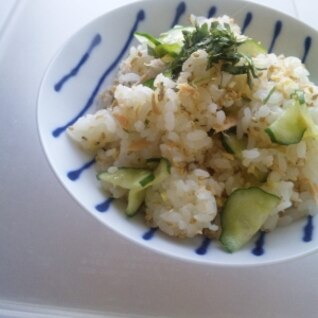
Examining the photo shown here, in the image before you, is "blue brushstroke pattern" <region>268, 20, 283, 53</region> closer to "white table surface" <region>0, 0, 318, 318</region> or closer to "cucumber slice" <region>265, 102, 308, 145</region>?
"cucumber slice" <region>265, 102, 308, 145</region>

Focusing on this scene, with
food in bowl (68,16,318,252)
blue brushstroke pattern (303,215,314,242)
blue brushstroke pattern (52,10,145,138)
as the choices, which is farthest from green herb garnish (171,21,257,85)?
blue brushstroke pattern (303,215,314,242)

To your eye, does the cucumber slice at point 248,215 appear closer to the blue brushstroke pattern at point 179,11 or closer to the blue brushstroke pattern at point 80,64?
the blue brushstroke pattern at point 80,64

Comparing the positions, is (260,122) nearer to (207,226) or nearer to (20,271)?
(207,226)

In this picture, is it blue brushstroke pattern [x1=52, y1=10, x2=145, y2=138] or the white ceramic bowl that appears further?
blue brushstroke pattern [x1=52, y1=10, x2=145, y2=138]

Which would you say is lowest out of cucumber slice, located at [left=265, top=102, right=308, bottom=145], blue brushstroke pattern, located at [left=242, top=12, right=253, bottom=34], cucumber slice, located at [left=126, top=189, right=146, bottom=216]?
cucumber slice, located at [left=126, top=189, right=146, bottom=216]

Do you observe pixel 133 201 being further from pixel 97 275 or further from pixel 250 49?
pixel 250 49

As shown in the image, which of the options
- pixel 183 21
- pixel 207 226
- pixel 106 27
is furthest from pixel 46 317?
pixel 183 21

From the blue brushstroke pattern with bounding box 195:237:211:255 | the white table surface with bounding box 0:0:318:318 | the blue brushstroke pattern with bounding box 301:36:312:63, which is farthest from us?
the blue brushstroke pattern with bounding box 301:36:312:63
